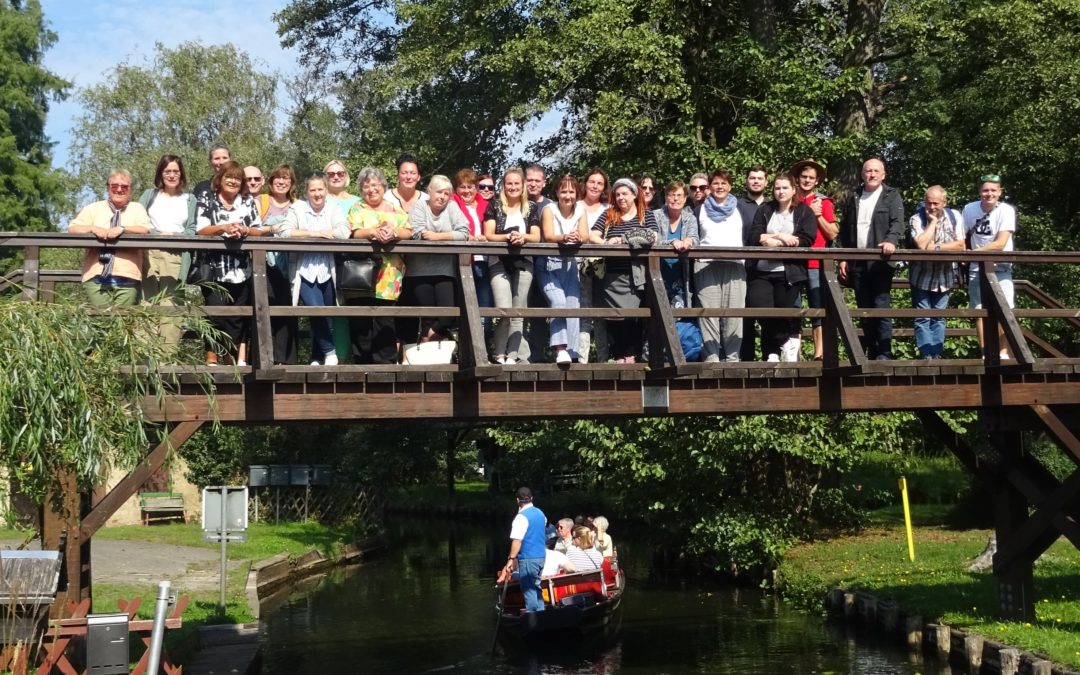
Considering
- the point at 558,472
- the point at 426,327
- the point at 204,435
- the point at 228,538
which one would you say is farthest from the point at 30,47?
the point at 426,327

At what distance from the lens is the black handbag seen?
10008mm

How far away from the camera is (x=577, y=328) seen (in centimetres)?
1081

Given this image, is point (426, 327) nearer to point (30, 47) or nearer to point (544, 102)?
point (544, 102)

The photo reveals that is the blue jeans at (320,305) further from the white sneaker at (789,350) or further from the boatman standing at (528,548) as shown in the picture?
the boatman standing at (528,548)

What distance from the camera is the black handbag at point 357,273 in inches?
394

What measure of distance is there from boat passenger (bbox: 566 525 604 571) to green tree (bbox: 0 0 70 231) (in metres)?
27.8

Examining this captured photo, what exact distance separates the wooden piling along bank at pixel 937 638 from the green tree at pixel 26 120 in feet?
Result: 101

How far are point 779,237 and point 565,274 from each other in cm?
181

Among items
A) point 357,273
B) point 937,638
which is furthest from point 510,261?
point 937,638

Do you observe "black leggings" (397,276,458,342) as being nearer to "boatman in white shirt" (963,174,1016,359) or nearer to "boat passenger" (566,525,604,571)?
"boatman in white shirt" (963,174,1016,359)

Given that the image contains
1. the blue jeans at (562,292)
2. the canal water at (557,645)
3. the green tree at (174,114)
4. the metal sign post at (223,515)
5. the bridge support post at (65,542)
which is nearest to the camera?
the bridge support post at (65,542)

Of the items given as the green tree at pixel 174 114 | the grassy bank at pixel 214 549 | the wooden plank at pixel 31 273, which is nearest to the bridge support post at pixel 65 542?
the grassy bank at pixel 214 549

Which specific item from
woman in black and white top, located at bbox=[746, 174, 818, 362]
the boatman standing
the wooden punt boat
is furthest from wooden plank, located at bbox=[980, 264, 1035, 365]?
the wooden punt boat

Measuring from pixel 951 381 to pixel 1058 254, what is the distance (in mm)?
1494
